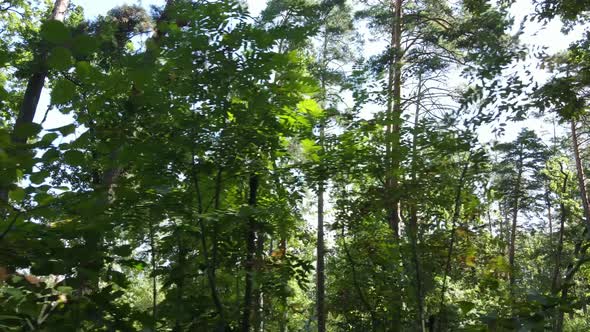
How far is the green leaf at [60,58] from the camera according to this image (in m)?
0.88

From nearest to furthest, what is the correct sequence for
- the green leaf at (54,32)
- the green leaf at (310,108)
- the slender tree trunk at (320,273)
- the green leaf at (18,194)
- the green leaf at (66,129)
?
the green leaf at (54,32), the green leaf at (66,129), the green leaf at (18,194), the green leaf at (310,108), the slender tree trunk at (320,273)

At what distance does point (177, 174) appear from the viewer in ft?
6.61

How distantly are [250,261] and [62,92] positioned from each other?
1.43m

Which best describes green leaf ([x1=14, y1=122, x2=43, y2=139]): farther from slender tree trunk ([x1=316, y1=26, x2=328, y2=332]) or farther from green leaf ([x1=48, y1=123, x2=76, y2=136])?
slender tree trunk ([x1=316, y1=26, x2=328, y2=332])

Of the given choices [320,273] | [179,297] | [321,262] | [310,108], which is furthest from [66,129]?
[321,262]

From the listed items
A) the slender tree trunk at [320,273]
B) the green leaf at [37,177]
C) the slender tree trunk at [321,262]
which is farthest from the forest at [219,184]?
the slender tree trunk at [320,273]

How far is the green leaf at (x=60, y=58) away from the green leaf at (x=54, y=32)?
18mm

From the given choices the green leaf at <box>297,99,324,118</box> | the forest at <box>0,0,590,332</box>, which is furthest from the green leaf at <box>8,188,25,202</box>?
the green leaf at <box>297,99,324,118</box>

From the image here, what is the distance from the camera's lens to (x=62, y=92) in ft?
3.13

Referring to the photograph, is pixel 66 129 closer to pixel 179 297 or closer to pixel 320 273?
pixel 179 297

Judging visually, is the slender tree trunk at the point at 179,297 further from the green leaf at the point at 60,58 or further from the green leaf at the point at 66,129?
the green leaf at the point at 60,58

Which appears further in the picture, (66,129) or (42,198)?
(42,198)

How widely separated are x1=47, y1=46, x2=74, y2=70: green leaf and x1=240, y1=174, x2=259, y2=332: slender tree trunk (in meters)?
1.17

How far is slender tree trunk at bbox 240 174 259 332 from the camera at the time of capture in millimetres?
2070
